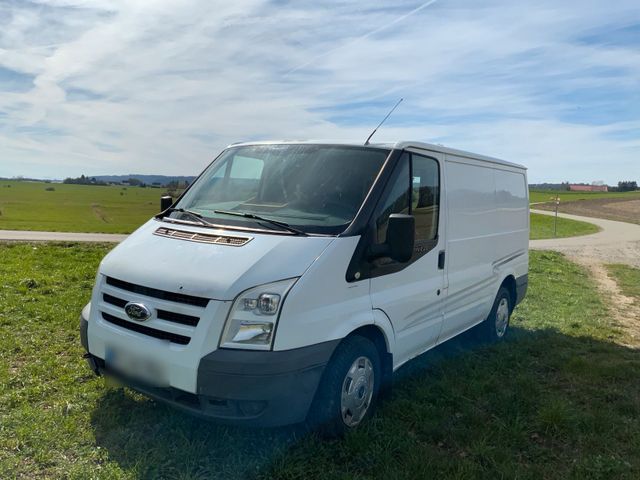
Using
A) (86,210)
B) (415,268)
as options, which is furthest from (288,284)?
(86,210)

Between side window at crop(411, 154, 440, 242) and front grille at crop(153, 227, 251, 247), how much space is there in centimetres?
157

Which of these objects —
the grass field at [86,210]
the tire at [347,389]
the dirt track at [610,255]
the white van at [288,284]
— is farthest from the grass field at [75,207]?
the tire at [347,389]

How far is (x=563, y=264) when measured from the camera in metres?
16.3

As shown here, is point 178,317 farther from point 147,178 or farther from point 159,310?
point 147,178

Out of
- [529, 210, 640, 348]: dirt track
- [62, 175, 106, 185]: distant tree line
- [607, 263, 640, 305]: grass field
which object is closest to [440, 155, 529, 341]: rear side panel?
[529, 210, 640, 348]: dirt track

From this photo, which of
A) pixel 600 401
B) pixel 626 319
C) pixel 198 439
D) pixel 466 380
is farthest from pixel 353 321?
pixel 626 319

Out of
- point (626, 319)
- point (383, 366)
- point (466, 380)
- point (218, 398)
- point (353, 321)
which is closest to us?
point (218, 398)

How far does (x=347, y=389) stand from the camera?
12.4 ft

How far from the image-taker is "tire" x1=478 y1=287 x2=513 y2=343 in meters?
6.43

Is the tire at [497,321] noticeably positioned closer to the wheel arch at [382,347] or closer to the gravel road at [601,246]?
the wheel arch at [382,347]

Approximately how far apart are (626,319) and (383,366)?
6.43m

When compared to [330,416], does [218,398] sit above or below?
above

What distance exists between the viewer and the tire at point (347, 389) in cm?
358

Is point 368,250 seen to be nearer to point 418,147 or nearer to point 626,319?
point 418,147
